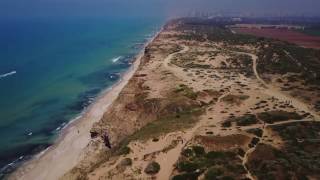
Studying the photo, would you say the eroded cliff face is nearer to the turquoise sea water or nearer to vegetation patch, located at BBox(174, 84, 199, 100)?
vegetation patch, located at BBox(174, 84, 199, 100)

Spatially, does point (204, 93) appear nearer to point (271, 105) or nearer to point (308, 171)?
point (271, 105)

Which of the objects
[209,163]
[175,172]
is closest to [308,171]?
[209,163]

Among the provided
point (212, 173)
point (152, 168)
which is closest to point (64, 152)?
point (152, 168)

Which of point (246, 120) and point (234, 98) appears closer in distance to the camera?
point (246, 120)

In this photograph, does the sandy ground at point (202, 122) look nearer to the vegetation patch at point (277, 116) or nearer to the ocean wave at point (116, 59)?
the vegetation patch at point (277, 116)

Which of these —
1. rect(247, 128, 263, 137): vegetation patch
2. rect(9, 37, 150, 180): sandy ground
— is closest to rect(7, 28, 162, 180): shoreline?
rect(9, 37, 150, 180): sandy ground

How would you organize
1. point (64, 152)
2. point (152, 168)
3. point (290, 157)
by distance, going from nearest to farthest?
point (290, 157), point (152, 168), point (64, 152)

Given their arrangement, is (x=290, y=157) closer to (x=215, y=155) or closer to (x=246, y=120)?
(x=215, y=155)
